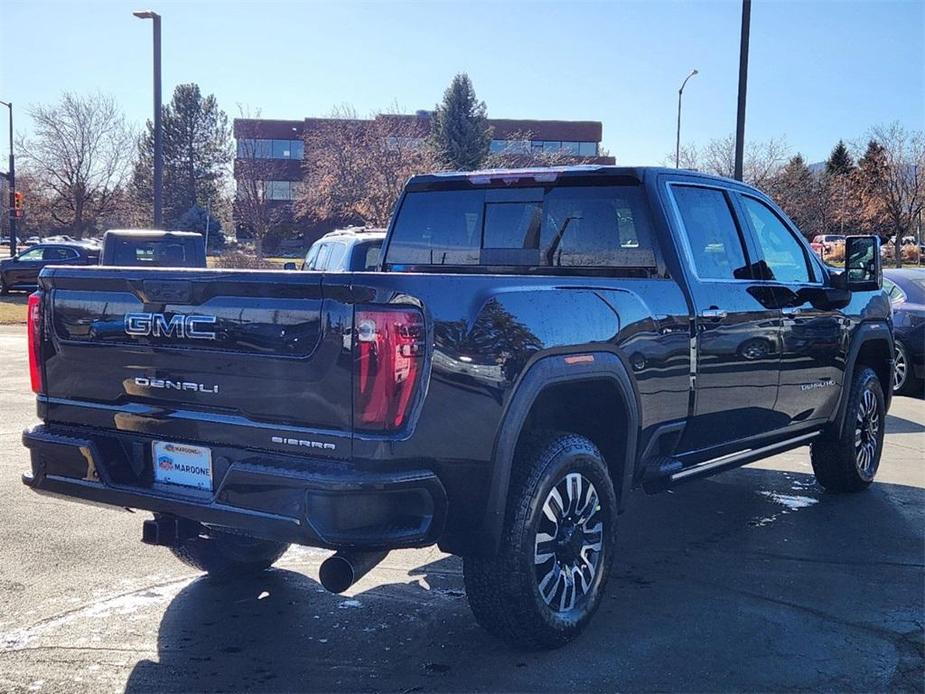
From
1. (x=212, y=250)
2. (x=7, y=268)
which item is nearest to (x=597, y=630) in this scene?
(x=7, y=268)

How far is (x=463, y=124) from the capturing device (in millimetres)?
50438

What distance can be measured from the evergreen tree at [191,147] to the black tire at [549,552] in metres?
61.4

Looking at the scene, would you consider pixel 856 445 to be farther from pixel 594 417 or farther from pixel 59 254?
pixel 59 254

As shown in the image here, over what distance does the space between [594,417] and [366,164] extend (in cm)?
3202

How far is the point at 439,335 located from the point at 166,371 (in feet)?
3.70

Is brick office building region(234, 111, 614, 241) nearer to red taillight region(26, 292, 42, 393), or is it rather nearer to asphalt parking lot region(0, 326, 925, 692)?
asphalt parking lot region(0, 326, 925, 692)

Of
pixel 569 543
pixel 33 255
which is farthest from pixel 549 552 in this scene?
pixel 33 255

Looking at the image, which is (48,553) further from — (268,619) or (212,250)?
(212,250)

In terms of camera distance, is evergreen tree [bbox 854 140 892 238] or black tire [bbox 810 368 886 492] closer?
black tire [bbox 810 368 886 492]

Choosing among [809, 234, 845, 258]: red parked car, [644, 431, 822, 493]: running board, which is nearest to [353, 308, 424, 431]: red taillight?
[644, 431, 822, 493]: running board

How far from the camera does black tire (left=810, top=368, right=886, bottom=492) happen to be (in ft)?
22.0

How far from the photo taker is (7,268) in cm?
2705

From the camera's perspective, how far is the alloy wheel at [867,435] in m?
6.89

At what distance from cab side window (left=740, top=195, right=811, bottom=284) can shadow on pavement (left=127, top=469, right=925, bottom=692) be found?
1582mm
